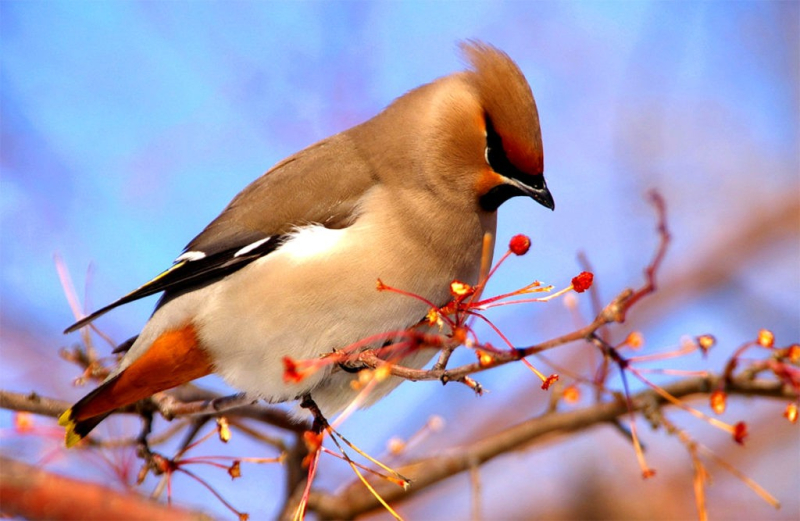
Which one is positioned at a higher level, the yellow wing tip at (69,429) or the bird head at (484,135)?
the bird head at (484,135)

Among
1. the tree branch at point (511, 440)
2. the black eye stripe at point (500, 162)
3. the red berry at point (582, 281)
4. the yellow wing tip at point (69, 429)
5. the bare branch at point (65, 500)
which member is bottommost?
the tree branch at point (511, 440)

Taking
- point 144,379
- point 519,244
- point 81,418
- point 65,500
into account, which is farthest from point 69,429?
point 65,500

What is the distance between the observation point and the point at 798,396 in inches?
129

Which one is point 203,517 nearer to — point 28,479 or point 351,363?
point 28,479

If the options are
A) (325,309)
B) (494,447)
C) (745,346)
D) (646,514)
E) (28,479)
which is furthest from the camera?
(646,514)

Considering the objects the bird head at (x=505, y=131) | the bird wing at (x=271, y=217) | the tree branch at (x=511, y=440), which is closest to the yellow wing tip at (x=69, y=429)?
Answer: the bird wing at (x=271, y=217)

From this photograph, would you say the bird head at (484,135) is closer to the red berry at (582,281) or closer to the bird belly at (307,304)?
the bird belly at (307,304)

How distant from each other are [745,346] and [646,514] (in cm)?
369

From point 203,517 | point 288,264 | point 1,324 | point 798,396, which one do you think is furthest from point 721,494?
point 203,517

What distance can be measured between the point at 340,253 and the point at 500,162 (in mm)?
777

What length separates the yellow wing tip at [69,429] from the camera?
382 cm

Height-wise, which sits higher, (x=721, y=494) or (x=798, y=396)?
(x=798, y=396)

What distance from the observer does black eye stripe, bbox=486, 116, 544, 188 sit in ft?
13.0

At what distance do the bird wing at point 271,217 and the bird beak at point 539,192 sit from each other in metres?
0.64
